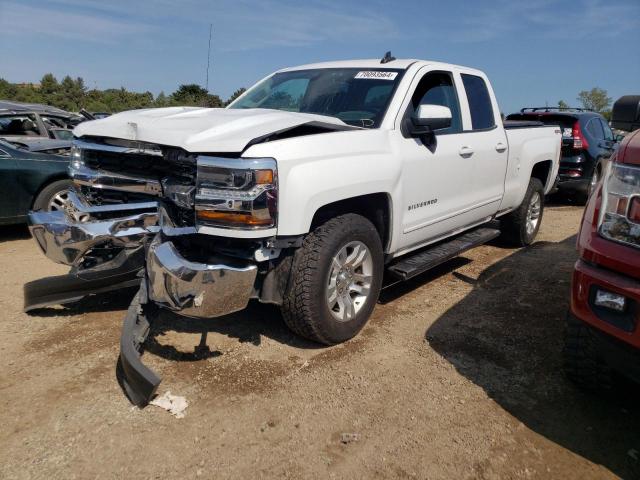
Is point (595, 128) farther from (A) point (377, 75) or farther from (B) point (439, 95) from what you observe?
(A) point (377, 75)

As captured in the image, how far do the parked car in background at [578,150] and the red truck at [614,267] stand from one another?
7.12m

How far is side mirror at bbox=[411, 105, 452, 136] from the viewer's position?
349 centimetres

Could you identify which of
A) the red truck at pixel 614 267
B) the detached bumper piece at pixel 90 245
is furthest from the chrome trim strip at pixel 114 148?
the red truck at pixel 614 267

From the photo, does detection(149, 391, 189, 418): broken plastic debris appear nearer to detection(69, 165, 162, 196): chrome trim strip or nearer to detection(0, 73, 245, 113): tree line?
detection(69, 165, 162, 196): chrome trim strip

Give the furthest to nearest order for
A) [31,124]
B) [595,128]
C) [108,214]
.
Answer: [595,128] < [31,124] < [108,214]

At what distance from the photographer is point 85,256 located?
3625 mm

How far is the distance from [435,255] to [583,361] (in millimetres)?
1727

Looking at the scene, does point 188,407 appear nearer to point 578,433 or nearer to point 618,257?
point 578,433

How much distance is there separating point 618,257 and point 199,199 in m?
2.04

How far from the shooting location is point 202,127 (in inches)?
114

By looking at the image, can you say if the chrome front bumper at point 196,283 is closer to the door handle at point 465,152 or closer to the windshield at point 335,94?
the windshield at point 335,94

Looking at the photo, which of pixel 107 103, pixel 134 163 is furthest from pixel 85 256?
pixel 107 103

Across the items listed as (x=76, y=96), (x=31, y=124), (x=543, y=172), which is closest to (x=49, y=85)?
(x=76, y=96)

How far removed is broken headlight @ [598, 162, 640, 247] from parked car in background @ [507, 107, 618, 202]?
23.7 ft
